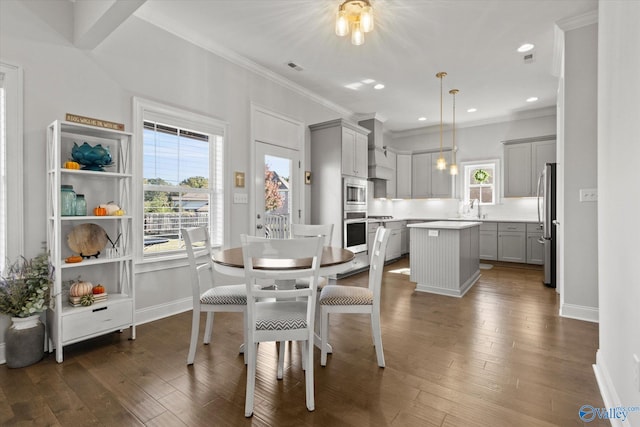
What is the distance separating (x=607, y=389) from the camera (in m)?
1.83

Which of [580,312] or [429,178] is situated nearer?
[580,312]

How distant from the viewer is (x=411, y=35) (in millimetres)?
3461

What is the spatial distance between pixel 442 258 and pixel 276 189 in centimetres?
239

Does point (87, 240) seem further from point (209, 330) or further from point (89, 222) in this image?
point (209, 330)

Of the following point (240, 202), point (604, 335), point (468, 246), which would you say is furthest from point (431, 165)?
point (604, 335)

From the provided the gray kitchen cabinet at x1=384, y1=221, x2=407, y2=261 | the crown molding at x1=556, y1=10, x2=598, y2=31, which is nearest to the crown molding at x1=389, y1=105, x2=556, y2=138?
the gray kitchen cabinet at x1=384, y1=221, x2=407, y2=261

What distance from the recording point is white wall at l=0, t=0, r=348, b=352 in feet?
8.04

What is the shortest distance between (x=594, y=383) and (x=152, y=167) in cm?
393

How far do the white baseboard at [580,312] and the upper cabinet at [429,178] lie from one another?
13.5 feet

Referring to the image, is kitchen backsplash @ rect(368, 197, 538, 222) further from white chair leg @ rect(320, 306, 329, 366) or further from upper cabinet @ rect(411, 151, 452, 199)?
white chair leg @ rect(320, 306, 329, 366)

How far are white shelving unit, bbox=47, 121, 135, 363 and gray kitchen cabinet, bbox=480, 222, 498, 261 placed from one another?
6.12 metres

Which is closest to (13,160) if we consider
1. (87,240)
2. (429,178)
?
(87,240)

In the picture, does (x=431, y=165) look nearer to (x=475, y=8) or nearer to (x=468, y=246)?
(x=468, y=246)
